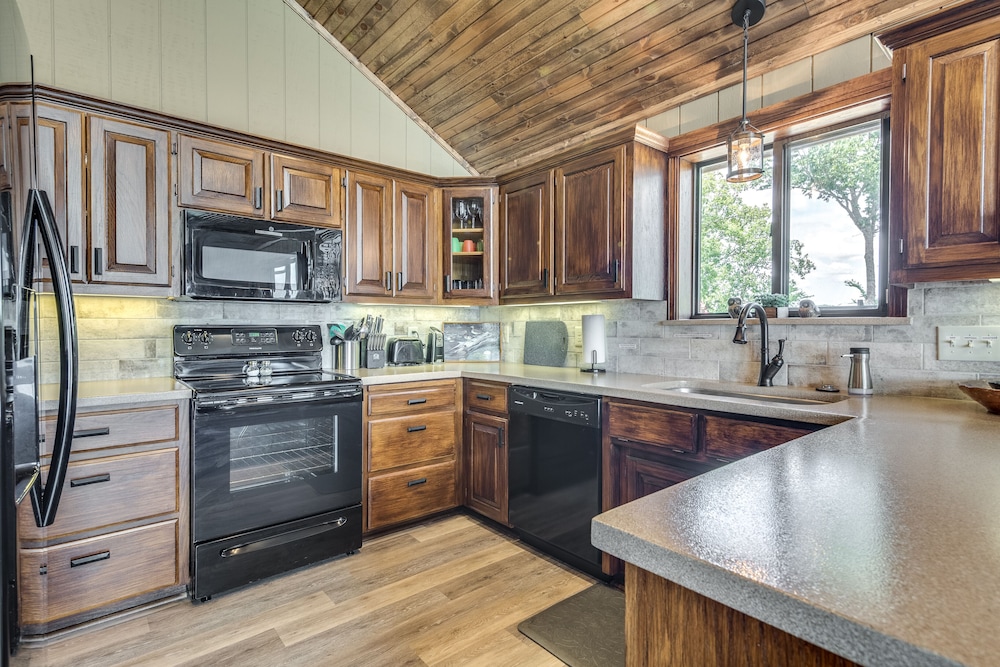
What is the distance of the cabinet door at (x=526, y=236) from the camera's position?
10.3ft

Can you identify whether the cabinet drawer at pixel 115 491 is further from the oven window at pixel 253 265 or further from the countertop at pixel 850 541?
the countertop at pixel 850 541

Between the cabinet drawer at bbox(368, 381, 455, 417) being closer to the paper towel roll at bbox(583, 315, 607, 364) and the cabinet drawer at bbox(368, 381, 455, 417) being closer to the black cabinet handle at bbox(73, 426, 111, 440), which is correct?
the paper towel roll at bbox(583, 315, 607, 364)

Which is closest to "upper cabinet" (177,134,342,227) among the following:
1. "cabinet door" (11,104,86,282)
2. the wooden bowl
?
"cabinet door" (11,104,86,282)

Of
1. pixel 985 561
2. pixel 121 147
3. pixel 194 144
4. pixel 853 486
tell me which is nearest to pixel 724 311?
pixel 853 486

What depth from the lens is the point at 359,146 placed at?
355 centimetres

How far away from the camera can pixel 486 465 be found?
3.00 m

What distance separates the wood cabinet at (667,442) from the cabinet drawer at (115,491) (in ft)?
6.31

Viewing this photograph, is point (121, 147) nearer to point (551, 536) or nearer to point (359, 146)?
point (359, 146)

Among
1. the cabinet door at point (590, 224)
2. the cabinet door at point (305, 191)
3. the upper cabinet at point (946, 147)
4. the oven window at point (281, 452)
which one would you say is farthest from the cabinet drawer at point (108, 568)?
the upper cabinet at point (946, 147)

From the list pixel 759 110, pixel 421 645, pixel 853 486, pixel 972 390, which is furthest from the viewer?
pixel 759 110

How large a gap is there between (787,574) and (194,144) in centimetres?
297

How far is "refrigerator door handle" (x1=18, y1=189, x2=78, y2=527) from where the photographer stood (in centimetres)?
104

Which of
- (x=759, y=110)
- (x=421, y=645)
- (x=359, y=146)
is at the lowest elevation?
(x=421, y=645)

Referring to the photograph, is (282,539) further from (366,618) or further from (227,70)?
(227,70)
